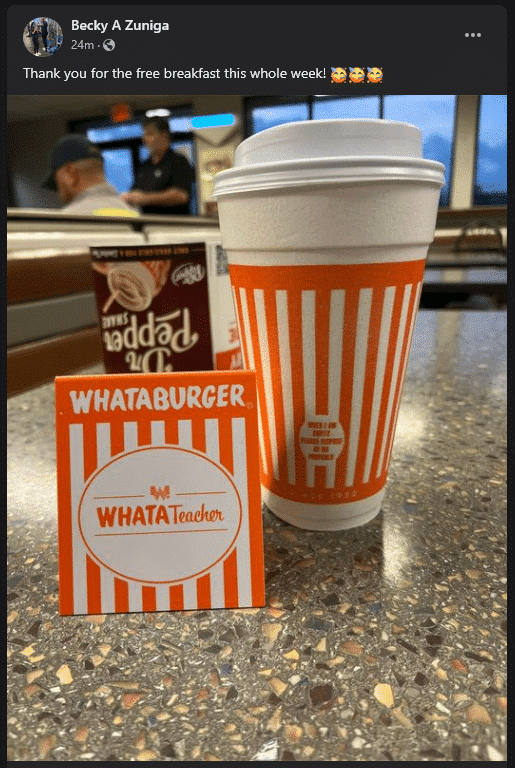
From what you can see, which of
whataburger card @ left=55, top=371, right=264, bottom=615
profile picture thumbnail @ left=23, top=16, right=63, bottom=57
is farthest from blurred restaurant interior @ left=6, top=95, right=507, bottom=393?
profile picture thumbnail @ left=23, top=16, right=63, bottom=57

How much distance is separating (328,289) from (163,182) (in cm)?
462

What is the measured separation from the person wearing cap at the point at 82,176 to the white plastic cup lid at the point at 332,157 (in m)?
2.94

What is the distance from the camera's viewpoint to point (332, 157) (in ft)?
1.29

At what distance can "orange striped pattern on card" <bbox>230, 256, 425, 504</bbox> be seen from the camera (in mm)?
431

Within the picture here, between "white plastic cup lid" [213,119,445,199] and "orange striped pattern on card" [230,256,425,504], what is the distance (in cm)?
6

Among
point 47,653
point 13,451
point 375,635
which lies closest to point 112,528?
point 47,653

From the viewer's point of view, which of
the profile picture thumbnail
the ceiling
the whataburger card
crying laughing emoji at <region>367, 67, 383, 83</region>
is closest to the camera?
the whataburger card

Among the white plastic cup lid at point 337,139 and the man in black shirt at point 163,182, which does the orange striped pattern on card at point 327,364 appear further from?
the man in black shirt at point 163,182

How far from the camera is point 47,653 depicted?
35 centimetres

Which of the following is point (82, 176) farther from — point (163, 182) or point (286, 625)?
point (286, 625)

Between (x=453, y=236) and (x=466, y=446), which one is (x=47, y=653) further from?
(x=453, y=236)

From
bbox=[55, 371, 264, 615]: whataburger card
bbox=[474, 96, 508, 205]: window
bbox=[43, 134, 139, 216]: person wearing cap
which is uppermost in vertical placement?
bbox=[474, 96, 508, 205]: window

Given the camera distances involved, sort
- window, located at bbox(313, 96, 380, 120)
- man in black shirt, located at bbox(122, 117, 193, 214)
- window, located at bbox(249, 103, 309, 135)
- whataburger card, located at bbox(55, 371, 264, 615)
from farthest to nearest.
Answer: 1. window, located at bbox(249, 103, 309, 135)
2. window, located at bbox(313, 96, 380, 120)
3. man in black shirt, located at bbox(122, 117, 193, 214)
4. whataburger card, located at bbox(55, 371, 264, 615)

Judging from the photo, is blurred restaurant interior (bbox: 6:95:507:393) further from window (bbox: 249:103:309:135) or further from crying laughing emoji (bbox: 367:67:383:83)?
crying laughing emoji (bbox: 367:67:383:83)
